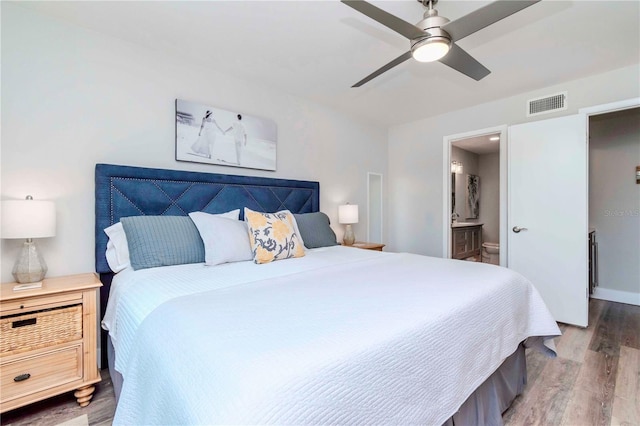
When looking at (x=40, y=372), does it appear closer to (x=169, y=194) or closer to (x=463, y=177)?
(x=169, y=194)

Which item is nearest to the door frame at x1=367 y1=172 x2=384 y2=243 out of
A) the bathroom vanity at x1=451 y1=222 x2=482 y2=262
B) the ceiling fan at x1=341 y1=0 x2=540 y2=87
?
the bathroom vanity at x1=451 y1=222 x2=482 y2=262

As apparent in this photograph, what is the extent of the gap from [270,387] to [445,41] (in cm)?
191

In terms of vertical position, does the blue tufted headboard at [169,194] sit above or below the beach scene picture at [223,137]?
below

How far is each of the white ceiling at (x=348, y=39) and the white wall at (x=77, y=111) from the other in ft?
0.46

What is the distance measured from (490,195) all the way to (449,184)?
9.46 ft

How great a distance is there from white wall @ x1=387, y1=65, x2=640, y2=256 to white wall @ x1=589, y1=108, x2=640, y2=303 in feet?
3.61

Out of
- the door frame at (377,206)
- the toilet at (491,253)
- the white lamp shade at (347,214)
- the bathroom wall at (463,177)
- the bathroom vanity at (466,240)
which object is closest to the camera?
the white lamp shade at (347,214)

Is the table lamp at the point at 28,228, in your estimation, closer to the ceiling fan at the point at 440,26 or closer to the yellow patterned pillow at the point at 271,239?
the yellow patterned pillow at the point at 271,239

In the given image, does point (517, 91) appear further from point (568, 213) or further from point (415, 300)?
point (415, 300)

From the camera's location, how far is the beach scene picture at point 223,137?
256 cm

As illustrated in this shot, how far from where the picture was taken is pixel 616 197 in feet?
12.2

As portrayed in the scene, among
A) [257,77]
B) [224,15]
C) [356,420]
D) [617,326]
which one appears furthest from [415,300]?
[617,326]

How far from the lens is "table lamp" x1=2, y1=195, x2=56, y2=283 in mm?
1655

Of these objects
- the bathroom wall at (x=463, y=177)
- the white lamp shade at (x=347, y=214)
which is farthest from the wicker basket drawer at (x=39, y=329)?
the bathroom wall at (x=463, y=177)
